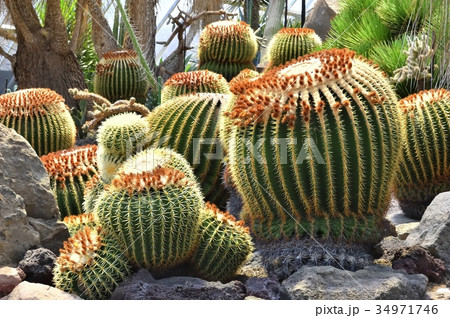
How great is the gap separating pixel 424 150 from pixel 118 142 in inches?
78.5

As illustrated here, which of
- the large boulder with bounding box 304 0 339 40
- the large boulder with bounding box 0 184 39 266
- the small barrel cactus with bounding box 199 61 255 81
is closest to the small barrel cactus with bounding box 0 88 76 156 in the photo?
the large boulder with bounding box 0 184 39 266

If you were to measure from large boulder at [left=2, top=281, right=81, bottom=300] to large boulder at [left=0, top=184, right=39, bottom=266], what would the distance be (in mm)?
310

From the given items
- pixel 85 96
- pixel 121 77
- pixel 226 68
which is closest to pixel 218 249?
pixel 85 96

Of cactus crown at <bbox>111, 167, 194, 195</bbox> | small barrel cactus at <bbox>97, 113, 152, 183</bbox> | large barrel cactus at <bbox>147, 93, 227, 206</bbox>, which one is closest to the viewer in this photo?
cactus crown at <bbox>111, 167, 194, 195</bbox>

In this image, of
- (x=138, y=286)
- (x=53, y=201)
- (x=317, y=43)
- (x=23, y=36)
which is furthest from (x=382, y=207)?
(x=23, y=36)

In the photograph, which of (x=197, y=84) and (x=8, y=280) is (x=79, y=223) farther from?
(x=197, y=84)

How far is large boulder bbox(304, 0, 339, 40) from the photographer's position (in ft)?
38.1

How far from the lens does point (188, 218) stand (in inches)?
117

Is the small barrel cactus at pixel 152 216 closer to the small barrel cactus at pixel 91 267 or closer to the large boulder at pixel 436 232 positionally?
the small barrel cactus at pixel 91 267

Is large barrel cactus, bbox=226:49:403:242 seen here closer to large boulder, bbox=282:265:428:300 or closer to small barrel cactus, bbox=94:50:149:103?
large boulder, bbox=282:265:428:300

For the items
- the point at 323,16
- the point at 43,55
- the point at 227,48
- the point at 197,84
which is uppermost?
the point at 323,16

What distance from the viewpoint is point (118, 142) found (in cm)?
396

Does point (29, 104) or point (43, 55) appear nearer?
point (29, 104)

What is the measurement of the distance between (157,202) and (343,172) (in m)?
0.94
